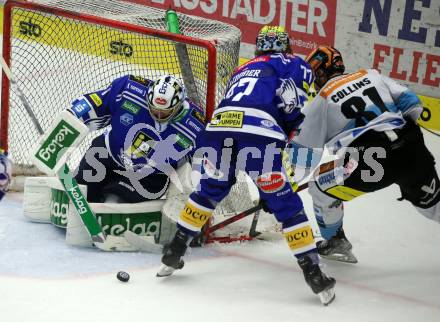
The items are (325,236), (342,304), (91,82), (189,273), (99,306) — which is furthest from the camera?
(91,82)

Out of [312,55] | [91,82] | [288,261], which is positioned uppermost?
[312,55]

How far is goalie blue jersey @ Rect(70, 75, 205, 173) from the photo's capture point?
4230mm

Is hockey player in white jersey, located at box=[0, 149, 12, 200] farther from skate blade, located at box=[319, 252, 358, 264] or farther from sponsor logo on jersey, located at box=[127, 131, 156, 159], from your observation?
skate blade, located at box=[319, 252, 358, 264]

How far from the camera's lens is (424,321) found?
354cm

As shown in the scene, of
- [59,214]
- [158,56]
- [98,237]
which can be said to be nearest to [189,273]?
[98,237]

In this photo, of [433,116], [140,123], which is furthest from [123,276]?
[433,116]

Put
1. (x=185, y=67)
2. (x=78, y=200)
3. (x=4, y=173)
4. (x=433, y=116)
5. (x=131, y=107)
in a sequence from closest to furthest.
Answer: (x=4, y=173) → (x=78, y=200) → (x=131, y=107) → (x=185, y=67) → (x=433, y=116)

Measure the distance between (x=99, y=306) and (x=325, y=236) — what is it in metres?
1.25

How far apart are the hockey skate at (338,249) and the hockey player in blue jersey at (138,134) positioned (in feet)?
2.61

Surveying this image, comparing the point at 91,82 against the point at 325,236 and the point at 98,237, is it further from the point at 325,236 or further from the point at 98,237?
the point at 325,236

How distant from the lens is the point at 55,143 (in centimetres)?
387

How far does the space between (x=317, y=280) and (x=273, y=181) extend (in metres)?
0.43

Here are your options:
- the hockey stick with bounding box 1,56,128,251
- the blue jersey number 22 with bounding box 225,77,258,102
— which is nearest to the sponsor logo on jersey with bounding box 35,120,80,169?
the hockey stick with bounding box 1,56,128,251

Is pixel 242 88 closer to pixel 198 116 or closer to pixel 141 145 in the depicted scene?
pixel 198 116
